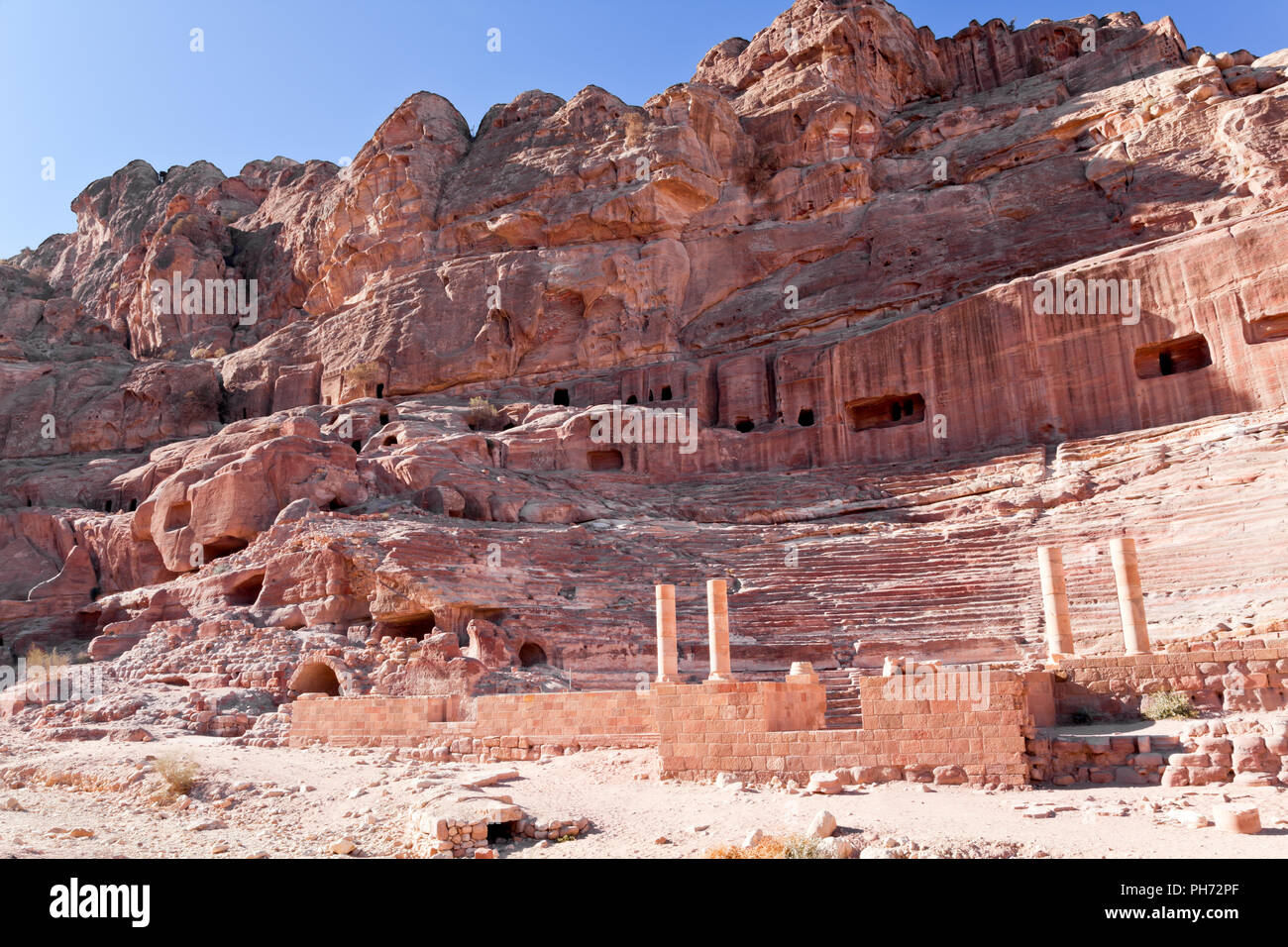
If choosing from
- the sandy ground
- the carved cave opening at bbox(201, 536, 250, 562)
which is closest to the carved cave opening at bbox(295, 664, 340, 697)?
the sandy ground

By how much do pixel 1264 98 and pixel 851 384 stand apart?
54.8 ft

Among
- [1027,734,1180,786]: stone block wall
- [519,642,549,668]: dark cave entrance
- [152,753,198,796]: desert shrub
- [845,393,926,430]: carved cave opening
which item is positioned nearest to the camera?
[1027,734,1180,786]: stone block wall

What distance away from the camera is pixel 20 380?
44.0 meters

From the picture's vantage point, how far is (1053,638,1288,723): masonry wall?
12805 mm

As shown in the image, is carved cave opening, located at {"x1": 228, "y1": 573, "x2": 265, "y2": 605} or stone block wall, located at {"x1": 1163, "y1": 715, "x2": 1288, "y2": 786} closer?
stone block wall, located at {"x1": 1163, "y1": 715, "x2": 1288, "y2": 786}

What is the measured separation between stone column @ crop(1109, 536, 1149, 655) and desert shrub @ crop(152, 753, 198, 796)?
48.3 feet

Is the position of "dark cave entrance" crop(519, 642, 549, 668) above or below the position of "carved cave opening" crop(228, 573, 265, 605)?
below

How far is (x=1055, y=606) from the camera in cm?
1669

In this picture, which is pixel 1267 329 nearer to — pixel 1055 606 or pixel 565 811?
pixel 1055 606

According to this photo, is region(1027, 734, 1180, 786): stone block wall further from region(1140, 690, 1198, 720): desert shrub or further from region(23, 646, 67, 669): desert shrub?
region(23, 646, 67, 669): desert shrub

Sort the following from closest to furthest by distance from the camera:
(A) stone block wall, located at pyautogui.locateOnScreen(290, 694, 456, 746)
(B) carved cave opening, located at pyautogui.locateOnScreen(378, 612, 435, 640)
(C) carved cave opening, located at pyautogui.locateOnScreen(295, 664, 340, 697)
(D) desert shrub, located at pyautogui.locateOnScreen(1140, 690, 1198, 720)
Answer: (D) desert shrub, located at pyautogui.locateOnScreen(1140, 690, 1198, 720) → (A) stone block wall, located at pyautogui.locateOnScreen(290, 694, 456, 746) → (C) carved cave opening, located at pyautogui.locateOnScreen(295, 664, 340, 697) → (B) carved cave opening, located at pyautogui.locateOnScreen(378, 612, 435, 640)

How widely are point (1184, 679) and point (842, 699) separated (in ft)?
20.0

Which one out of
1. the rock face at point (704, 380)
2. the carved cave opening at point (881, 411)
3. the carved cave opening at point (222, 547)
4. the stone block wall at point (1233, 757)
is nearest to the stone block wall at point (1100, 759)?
the stone block wall at point (1233, 757)

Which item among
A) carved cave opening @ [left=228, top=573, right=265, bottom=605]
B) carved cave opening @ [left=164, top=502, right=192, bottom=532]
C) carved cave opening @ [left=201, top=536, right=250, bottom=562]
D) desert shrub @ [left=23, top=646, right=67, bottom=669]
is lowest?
desert shrub @ [left=23, top=646, right=67, bottom=669]
